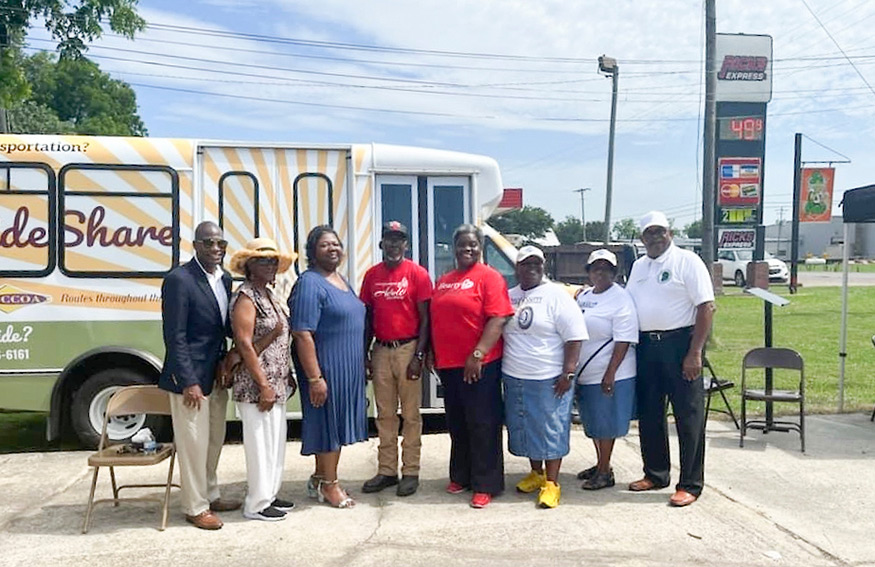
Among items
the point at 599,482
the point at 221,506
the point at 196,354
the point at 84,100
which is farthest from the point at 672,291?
the point at 84,100

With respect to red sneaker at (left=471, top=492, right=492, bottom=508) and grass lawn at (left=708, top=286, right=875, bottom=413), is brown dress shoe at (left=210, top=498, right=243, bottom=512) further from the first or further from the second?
grass lawn at (left=708, top=286, right=875, bottom=413)

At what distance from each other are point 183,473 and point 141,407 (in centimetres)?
64

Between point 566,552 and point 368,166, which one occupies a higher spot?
point 368,166

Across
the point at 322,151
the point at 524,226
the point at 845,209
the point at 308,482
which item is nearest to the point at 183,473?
the point at 308,482

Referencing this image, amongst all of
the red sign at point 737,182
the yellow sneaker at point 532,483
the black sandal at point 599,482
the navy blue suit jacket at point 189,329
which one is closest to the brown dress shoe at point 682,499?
the black sandal at point 599,482

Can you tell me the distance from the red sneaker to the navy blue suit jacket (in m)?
1.91

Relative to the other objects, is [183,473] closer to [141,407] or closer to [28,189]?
[141,407]

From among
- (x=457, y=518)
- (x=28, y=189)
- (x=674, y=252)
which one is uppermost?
(x=28, y=189)

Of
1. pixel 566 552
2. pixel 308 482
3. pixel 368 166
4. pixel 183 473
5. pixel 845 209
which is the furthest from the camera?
pixel 845 209

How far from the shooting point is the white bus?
646 cm

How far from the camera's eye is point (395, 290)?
5219 millimetres

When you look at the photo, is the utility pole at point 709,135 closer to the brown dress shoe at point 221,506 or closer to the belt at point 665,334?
the belt at point 665,334

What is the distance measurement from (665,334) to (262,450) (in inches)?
108

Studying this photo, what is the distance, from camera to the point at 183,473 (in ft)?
15.7
